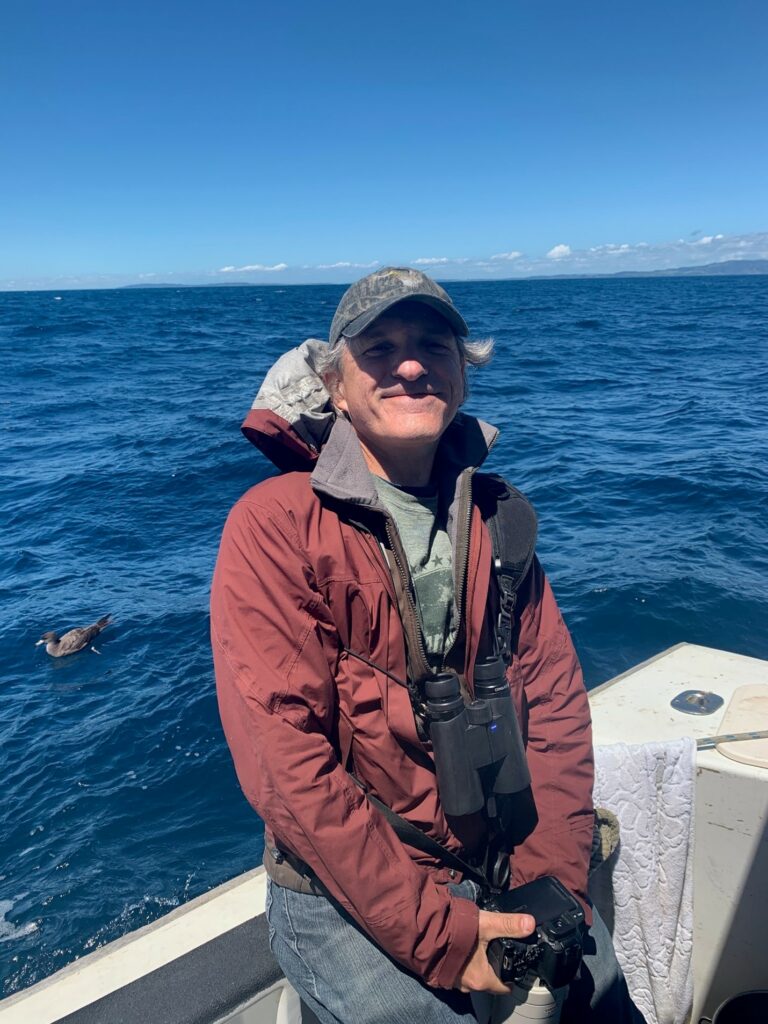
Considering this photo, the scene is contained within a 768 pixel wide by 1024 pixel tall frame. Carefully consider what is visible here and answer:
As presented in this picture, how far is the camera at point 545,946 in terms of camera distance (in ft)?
6.05

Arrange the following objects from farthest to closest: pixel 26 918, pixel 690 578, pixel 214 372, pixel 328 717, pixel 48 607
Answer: pixel 214 372 < pixel 48 607 < pixel 690 578 < pixel 26 918 < pixel 328 717

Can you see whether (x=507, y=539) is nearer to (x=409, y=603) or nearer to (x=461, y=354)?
(x=409, y=603)

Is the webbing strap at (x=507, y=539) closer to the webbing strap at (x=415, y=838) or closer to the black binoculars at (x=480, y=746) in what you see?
the black binoculars at (x=480, y=746)

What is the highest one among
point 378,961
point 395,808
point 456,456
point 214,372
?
point 456,456

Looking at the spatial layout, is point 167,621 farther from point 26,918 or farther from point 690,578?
point 690,578

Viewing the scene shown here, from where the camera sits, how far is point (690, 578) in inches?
334

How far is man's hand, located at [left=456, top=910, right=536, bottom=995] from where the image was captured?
182 cm

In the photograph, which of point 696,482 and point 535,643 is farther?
point 696,482

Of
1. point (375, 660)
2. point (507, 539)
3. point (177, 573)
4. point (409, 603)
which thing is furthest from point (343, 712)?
point (177, 573)

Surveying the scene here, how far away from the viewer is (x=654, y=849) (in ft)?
8.73

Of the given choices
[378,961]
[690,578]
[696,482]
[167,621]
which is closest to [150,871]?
[167,621]

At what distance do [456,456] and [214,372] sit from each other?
27242 mm

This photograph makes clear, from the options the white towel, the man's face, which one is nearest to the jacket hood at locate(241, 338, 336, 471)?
the man's face

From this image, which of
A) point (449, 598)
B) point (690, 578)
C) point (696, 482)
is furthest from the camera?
point (696, 482)
